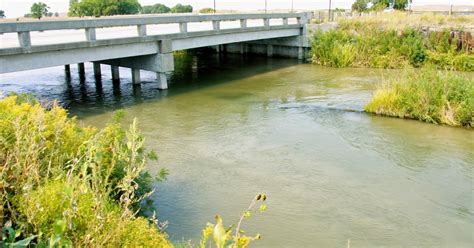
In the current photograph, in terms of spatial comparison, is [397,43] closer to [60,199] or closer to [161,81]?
[161,81]

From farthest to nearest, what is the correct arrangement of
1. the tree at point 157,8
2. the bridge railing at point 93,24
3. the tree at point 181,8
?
the tree at point 157,8, the tree at point 181,8, the bridge railing at point 93,24

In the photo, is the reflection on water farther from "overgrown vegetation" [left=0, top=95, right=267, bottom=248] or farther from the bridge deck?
"overgrown vegetation" [left=0, top=95, right=267, bottom=248]

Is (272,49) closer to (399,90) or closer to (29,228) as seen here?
(399,90)

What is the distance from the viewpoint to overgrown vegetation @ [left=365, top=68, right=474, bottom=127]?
35.4ft

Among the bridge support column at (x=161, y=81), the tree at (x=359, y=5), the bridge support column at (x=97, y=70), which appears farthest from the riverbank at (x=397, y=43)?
the tree at (x=359, y=5)

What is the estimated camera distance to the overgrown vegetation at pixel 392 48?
19.5 metres

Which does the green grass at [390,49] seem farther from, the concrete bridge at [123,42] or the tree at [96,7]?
the tree at [96,7]

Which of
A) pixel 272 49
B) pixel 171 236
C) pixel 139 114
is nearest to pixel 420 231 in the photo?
pixel 171 236

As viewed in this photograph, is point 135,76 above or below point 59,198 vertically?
below

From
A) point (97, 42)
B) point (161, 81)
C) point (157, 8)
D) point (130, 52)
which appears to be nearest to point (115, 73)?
point (161, 81)

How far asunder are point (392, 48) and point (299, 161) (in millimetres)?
13255

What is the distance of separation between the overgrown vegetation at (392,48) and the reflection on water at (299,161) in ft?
14.8

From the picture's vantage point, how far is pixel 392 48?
20188mm

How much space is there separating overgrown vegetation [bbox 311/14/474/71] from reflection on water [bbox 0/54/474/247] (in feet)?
14.8
